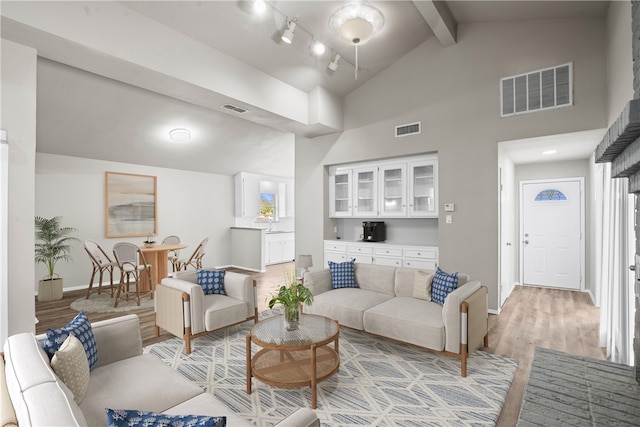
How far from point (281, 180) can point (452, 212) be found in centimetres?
541

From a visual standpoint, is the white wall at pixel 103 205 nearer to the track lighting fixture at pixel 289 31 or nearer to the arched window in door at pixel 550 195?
the track lighting fixture at pixel 289 31

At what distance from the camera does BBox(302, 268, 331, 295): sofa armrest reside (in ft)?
12.8

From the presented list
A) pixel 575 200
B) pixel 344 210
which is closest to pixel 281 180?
pixel 344 210

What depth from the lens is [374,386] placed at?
2.60 meters

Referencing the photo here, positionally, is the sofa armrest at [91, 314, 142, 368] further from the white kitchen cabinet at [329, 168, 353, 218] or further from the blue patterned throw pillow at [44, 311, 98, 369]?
the white kitchen cabinet at [329, 168, 353, 218]

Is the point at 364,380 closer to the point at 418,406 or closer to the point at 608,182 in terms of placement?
the point at 418,406

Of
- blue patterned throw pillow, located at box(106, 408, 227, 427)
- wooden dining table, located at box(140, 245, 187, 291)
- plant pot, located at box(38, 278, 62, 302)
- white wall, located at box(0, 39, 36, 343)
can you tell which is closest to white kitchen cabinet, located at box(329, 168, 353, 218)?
wooden dining table, located at box(140, 245, 187, 291)

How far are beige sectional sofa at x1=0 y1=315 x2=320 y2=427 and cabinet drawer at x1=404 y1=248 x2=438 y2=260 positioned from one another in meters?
3.84

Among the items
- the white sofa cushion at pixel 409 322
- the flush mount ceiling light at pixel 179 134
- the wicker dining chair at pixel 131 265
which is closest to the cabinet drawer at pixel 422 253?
the white sofa cushion at pixel 409 322

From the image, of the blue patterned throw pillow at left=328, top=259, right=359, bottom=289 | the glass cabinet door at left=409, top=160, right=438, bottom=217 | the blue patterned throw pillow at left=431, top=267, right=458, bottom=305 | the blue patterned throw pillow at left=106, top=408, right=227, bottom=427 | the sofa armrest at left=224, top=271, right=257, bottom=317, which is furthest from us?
the glass cabinet door at left=409, top=160, right=438, bottom=217

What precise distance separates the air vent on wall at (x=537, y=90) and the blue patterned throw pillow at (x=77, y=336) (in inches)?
190

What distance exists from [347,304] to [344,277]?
655 mm

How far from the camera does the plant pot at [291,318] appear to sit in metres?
2.78

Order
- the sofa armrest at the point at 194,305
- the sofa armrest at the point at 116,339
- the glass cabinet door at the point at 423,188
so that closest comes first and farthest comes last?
the sofa armrest at the point at 116,339
the sofa armrest at the point at 194,305
the glass cabinet door at the point at 423,188
